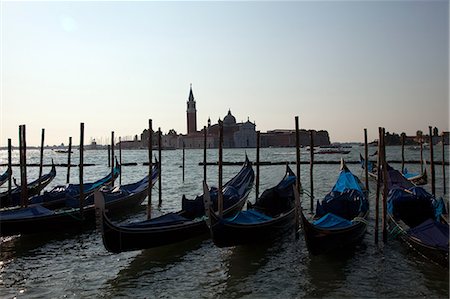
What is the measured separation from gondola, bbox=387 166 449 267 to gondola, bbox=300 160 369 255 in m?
0.61

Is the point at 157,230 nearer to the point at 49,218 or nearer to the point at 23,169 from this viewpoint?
the point at 49,218

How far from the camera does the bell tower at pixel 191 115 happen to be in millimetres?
101812

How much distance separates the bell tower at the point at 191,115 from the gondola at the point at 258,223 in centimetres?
9240

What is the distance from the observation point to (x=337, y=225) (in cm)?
757

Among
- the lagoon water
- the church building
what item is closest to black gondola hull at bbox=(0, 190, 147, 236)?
the lagoon water

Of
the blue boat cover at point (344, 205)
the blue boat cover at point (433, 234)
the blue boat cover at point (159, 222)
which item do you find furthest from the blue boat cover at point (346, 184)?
the blue boat cover at point (159, 222)

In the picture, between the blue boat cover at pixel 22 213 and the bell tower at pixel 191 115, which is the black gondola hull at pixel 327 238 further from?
the bell tower at pixel 191 115

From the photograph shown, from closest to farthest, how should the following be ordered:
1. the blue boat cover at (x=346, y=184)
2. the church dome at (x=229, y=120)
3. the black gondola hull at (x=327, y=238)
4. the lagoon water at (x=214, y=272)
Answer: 1. the lagoon water at (x=214, y=272)
2. the black gondola hull at (x=327, y=238)
3. the blue boat cover at (x=346, y=184)
4. the church dome at (x=229, y=120)

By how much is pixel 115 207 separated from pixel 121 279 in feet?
18.2

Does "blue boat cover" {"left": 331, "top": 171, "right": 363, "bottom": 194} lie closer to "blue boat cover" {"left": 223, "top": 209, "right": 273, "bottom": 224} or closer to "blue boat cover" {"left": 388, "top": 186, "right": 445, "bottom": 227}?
"blue boat cover" {"left": 388, "top": 186, "right": 445, "bottom": 227}

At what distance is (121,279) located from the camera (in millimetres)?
6676

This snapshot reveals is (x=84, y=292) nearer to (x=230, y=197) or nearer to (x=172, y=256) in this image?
(x=172, y=256)

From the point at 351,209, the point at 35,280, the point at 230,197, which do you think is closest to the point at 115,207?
the point at 230,197

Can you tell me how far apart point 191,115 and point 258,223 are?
97477 mm
